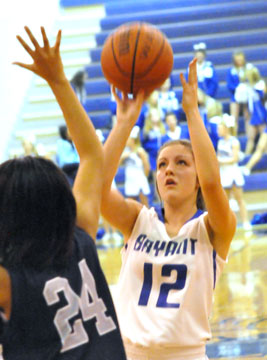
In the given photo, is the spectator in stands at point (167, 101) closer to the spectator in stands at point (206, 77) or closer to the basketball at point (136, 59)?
the spectator in stands at point (206, 77)

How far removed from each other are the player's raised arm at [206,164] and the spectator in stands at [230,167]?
7.30 m

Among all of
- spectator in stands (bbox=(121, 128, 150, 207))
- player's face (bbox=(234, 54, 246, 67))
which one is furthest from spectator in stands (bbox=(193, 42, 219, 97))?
spectator in stands (bbox=(121, 128, 150, 207))

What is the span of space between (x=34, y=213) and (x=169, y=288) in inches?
42.5

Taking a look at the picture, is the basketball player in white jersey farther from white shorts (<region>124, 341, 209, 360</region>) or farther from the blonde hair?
the blonde hair

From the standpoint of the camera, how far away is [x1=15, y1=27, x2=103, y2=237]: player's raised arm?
→ 1.92m

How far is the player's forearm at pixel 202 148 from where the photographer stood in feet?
8.37

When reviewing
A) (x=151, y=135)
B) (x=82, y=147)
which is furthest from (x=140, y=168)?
(x=82, y=147)

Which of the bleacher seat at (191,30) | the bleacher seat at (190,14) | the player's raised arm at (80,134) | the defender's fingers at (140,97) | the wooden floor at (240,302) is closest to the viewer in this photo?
the player's raised arm at (80,134)

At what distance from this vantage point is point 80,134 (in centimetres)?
196

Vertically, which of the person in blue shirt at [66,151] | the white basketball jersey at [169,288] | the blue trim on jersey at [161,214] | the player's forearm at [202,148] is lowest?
the person in blue shirt at [66,151]

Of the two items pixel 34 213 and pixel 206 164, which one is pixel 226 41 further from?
pixel 34 213

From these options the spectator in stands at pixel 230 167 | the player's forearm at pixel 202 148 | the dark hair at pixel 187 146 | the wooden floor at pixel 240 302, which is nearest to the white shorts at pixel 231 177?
the spectator in stands at pixel 230 167

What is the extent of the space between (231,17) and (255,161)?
5.21 metres

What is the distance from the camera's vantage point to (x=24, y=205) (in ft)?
5.46
